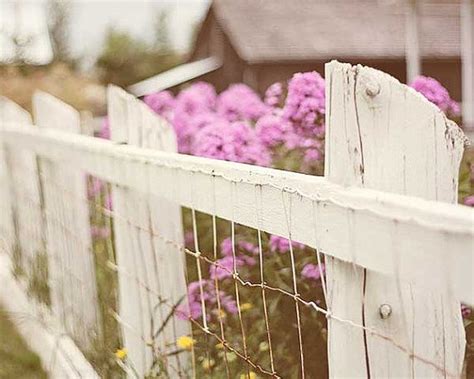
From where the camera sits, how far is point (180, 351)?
305 centimetres

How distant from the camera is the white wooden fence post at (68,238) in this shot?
423 cm

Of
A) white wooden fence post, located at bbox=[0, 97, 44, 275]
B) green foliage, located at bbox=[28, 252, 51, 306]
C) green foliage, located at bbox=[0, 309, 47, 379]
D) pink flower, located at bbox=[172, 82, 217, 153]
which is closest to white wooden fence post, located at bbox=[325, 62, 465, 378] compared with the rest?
pink flower, located at bbox=[172, 82, 217, 153]

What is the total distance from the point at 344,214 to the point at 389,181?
0.09m

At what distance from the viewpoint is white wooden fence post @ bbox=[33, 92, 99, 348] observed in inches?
167

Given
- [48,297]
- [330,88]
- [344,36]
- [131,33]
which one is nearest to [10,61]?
[344,36]

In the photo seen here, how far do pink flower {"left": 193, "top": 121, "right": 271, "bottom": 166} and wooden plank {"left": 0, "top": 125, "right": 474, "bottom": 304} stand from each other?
38 centimetres

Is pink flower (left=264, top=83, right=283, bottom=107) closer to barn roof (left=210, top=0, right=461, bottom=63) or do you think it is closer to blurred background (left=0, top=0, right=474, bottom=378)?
blurred background (left=0, top=0, right=474, bottom=378)

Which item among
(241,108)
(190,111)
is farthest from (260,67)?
(241,108)

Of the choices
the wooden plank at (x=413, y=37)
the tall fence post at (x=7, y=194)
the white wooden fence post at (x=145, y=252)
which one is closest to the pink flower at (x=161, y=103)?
the tall fence post at (x=7, y=194)

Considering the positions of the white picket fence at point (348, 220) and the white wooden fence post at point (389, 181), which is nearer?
the white picket fence at point (348, 220)

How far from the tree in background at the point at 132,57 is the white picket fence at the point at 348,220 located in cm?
1958

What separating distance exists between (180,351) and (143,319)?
0.28 metres

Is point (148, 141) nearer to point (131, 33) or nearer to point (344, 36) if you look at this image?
point (344, 36)

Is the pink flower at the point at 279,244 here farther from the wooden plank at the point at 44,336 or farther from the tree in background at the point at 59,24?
the tree in background at the point at 59,24
